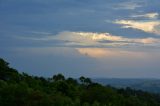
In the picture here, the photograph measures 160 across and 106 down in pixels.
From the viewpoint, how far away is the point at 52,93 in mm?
65938

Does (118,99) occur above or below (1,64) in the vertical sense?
below

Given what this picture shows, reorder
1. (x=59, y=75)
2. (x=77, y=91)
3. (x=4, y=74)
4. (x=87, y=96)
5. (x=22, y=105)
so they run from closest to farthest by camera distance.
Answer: (x=22, y=105)
(x=87, y=96)
(x=77, y=91)
(x=4, y=74)
(x=59, y=75)

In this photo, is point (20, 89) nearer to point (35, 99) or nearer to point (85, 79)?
point (35, 99)

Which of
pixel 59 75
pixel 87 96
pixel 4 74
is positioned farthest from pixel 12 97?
pixel 59 75

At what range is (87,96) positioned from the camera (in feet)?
234

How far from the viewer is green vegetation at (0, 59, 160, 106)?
56463 mm

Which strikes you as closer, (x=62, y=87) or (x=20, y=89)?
(x=20, y=89)

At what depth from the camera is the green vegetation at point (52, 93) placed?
185ft

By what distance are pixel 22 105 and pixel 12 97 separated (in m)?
1.90

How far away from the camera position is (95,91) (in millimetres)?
71438

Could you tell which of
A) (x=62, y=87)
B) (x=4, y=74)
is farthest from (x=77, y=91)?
(x=4, y=74)

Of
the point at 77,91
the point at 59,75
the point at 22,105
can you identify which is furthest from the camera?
the point at 59,75

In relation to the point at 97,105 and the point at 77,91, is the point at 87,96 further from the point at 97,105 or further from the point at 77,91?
the point at 97,105

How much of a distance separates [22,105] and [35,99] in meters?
1.90
